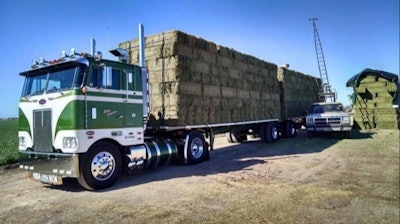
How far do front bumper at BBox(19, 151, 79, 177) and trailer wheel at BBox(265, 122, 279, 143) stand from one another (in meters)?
11.9

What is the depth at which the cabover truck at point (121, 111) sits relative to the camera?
286 inches

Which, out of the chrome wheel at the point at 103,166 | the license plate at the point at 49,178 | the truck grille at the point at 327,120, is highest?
the truck grille at the point at 327,120

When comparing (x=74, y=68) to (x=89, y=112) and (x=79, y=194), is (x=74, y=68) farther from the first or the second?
(x=79, y=194)

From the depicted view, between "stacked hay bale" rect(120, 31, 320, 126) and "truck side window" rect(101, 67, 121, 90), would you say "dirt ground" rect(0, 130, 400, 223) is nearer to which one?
"stacked hay bale" rect(120, 31, 320, 126)

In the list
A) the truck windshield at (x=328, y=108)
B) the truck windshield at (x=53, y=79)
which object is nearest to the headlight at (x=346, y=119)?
the truck windshield at (x=328, y=108)

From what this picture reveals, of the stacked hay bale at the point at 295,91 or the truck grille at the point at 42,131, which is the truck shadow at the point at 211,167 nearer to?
the truck grille at the point at 42,131

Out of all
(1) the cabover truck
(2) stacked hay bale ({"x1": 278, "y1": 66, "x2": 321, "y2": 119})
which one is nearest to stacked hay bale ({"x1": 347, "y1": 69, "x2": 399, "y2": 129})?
(2) stacked hay bale ({"x1": 278, "y1": 66, "x2": 321, "y2": 119})

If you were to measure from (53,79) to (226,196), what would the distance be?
5186mm

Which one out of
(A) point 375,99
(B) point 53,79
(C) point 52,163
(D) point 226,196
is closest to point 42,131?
(C) point 52,163

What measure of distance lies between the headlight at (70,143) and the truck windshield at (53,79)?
1.22m

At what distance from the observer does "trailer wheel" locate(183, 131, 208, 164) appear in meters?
10.4

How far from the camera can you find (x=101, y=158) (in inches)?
297

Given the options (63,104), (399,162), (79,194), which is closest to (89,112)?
(63,104)

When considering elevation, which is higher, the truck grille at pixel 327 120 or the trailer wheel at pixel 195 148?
the truck grille at pixel 327 120
